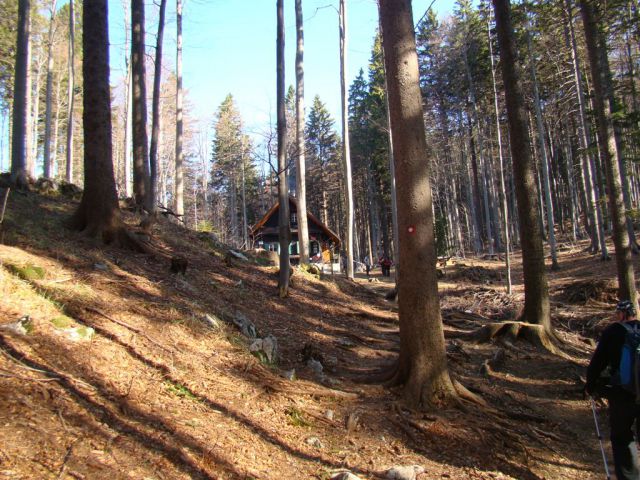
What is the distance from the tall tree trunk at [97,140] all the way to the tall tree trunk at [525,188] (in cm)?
860

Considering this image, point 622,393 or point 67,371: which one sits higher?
point 67,371

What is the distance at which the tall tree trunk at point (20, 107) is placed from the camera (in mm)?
11594

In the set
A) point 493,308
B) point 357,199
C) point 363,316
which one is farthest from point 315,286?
point 357,199

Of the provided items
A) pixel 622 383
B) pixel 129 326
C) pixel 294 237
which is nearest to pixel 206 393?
pixel 129 326

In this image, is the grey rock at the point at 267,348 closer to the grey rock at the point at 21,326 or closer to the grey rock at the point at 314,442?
the grey rock at the point at 314,442

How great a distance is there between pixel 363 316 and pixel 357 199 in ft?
138

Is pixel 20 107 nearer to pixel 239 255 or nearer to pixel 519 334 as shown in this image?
pixel 239 255

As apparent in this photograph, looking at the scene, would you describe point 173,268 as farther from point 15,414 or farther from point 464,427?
point 464,427

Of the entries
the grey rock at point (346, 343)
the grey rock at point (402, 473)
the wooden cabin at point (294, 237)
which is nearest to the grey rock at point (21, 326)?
the grey rock at point (402, 473)

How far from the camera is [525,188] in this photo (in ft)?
31.2

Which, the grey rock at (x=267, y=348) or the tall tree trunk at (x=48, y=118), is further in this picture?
the tall tree trunk at (x=48, y=118)

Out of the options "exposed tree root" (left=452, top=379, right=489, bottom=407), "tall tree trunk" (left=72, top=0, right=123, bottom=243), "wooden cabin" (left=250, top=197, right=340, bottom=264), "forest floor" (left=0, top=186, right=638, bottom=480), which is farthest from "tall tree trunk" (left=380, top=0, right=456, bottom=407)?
"wooden cabin" (left=250, top=197, right=340, bottom=264)

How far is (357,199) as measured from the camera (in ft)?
176

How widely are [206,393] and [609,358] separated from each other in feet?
14.2
